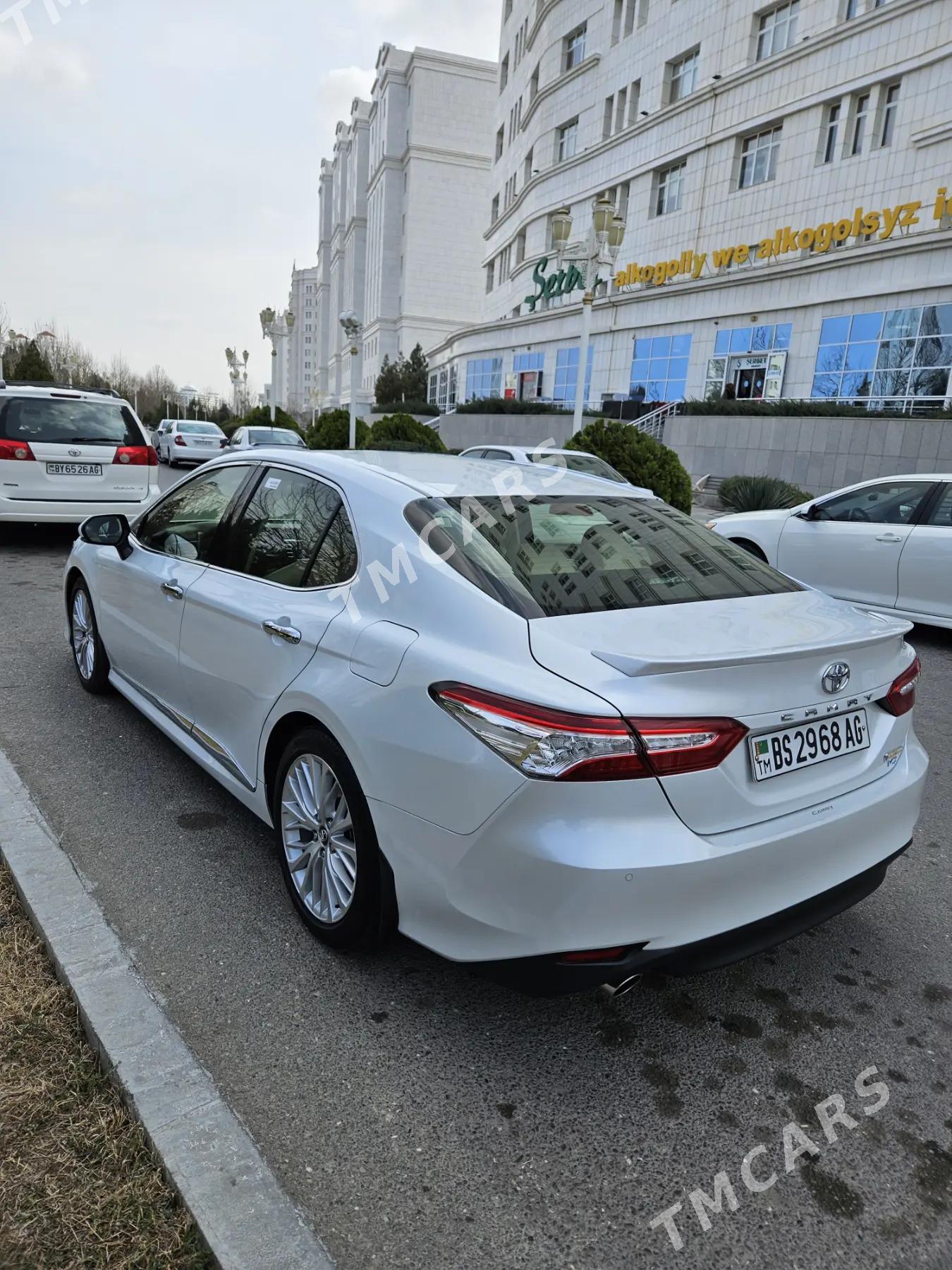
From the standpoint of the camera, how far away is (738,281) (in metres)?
28.9

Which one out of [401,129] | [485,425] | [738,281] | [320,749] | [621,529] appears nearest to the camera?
[320,749]

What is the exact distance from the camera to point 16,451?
9164 millimetres

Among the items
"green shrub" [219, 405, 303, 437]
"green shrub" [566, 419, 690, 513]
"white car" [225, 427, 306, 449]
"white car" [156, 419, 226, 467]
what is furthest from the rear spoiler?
"green shrub" [219, 405, 303, 437]

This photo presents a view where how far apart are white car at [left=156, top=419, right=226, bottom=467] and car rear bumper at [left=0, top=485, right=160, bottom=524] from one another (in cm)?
1635

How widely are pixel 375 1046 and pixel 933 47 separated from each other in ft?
96.8

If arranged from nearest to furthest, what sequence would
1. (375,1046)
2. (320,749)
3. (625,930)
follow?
(625,930), (375,1046), (320,749)

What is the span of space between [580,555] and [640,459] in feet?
42.6

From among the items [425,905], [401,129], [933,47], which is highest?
[401,129]

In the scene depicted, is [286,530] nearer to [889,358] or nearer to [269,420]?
[889,358]

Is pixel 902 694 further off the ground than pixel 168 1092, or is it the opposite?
pixel 902 694

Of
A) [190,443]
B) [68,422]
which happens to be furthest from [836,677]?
[190,443]

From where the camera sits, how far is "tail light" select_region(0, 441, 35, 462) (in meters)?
9.12

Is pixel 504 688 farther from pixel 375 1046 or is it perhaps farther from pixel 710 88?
pixel 710 88

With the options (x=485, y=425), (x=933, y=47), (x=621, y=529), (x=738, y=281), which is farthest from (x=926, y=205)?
(x=621, y=529)
